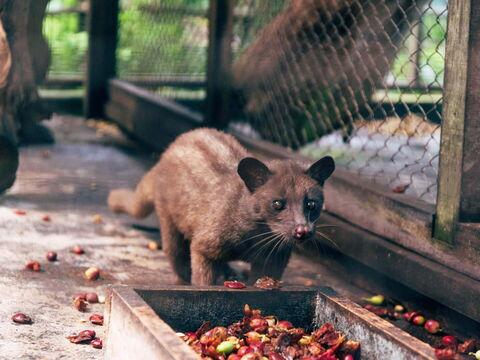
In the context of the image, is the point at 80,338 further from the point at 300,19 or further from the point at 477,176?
the point at 300,19

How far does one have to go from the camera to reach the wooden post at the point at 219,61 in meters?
7.93

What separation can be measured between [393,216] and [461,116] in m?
1.02

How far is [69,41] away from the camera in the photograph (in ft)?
38.4

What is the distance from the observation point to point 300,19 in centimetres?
698

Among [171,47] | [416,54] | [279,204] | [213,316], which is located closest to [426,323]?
[279,204]

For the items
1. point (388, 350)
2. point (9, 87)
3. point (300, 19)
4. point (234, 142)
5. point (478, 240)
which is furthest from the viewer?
point (300, 19)

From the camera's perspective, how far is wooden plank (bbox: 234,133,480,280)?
497 centimetres

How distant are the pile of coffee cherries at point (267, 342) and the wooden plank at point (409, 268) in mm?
1140

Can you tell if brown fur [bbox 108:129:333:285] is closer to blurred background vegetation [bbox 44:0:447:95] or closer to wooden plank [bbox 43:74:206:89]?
blurred background vegetation [bbox 44:0:447:95]

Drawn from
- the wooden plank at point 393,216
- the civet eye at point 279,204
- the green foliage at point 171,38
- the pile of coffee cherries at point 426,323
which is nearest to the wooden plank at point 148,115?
the green foliage at point 171,38

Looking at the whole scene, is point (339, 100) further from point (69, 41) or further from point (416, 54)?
point (69, 41)

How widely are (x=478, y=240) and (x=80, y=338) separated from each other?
2.00 metres

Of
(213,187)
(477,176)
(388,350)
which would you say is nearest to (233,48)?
(213,187)

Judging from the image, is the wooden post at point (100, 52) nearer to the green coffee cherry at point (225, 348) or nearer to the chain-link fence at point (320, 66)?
the chain-link fence at point (320, 66)
